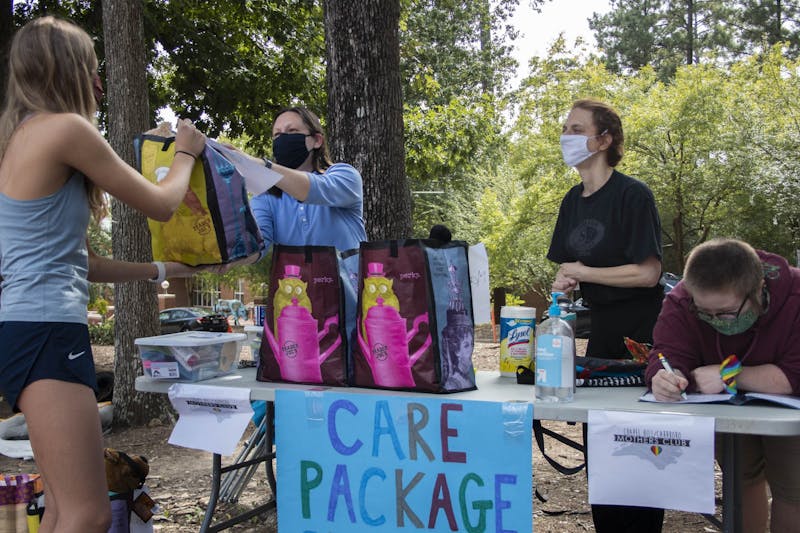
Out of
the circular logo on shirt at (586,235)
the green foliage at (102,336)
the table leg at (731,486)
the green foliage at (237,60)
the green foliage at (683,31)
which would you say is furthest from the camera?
the green foliage at (683,31)

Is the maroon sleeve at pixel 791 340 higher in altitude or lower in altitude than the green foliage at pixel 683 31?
lower

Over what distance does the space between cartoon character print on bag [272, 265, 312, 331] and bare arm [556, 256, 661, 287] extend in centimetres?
109

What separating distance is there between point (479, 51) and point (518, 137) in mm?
2946

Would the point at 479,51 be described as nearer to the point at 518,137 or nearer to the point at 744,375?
the point at 518,137

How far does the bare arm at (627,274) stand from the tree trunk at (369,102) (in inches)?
74.4

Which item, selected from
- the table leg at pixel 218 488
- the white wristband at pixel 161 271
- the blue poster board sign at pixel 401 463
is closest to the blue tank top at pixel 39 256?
the white wristband at pixel 161 271

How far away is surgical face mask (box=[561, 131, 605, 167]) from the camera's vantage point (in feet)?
9.57

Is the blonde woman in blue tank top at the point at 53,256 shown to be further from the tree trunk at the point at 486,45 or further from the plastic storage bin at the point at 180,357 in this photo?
the tree trunk at the point at 486,45

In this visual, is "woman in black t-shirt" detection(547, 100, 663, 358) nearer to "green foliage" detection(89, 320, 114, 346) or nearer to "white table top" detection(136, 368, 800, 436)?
"white table top" detection(136, 368, 800, 436)

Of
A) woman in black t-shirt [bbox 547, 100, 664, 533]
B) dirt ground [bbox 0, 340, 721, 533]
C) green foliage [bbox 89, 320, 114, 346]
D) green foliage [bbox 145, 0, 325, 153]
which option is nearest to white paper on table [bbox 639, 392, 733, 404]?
woman in black t-shirt [bbox 547, 100, 664, 533]

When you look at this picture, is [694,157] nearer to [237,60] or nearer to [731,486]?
[237,60]

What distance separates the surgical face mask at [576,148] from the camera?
2.92m

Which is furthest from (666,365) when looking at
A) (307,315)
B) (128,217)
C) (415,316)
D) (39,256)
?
(128,217)

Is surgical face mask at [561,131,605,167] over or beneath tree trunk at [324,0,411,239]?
beneath
